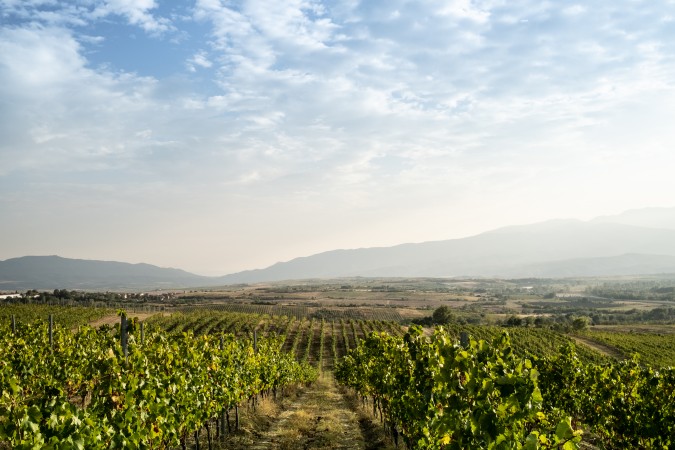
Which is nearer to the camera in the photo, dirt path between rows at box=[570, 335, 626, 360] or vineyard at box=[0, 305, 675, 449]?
vineyard at box=[0, 305, 675, 449]

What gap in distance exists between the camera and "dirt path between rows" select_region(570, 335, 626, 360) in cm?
5099

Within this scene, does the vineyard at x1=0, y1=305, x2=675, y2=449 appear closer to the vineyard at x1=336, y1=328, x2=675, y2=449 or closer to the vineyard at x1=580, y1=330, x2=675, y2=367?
the vineyard at x1=336, y1=328, x2=675, y2=449

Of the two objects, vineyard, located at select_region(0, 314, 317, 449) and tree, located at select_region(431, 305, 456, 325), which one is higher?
vineyard, located at select_region(0, 314, 317, 449)

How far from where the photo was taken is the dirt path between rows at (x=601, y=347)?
5099cm

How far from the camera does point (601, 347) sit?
55688 millimetres

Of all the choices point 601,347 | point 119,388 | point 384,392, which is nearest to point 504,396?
point 119,388

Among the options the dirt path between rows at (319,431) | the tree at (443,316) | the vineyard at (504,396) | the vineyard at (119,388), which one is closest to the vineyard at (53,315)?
the vineyard at (119,388)

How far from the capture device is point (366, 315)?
115562 millimetres

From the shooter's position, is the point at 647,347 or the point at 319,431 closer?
the point at 319,431

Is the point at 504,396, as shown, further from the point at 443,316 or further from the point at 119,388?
the point at 443,316

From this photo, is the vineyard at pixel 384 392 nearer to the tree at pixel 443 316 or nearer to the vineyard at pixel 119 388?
the vineyard at pixel 119 388

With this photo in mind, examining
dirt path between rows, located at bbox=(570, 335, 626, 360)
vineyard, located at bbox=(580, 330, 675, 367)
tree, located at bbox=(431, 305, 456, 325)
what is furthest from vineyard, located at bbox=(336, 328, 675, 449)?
tree, located at bbox=(431, 305, 456, 325)

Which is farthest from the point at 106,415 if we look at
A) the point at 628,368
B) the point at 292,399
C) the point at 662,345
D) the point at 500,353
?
the point at 662,345

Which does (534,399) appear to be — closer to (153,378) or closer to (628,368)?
(153,378)
